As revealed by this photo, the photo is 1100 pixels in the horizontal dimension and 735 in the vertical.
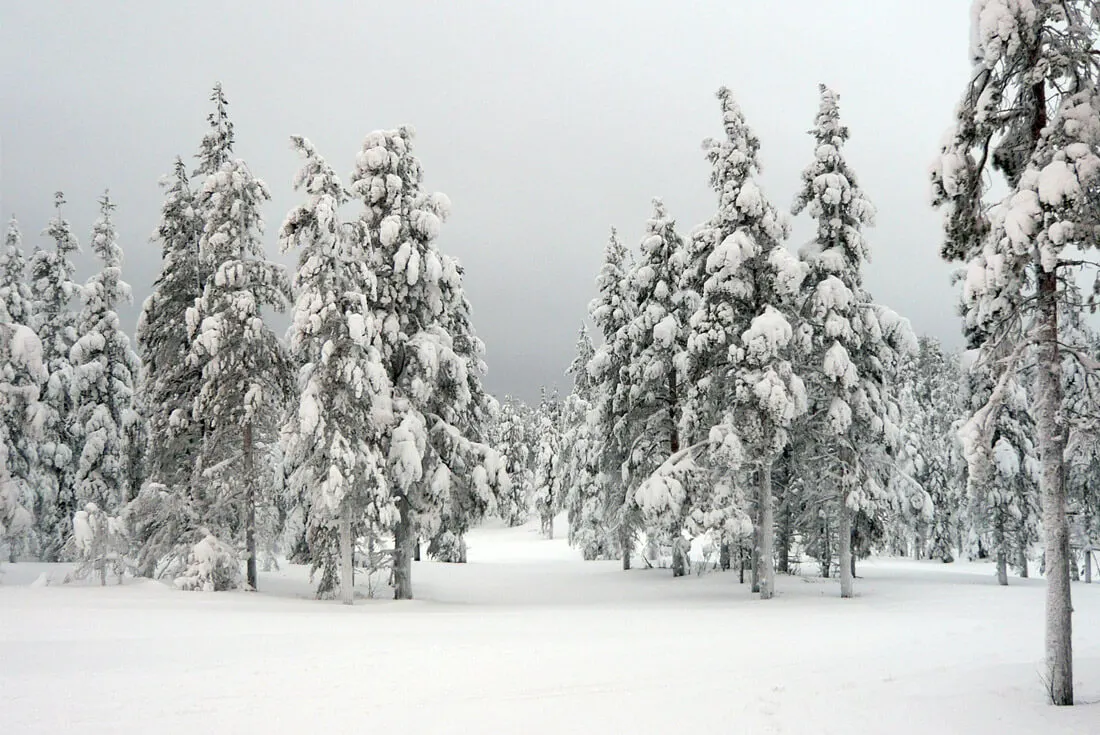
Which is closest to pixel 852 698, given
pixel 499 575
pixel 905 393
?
pixel 499 575

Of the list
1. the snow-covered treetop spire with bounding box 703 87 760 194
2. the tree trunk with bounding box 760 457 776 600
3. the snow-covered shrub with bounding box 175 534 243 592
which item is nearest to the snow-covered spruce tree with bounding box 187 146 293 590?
the snow-covered shrub with bounding box 175 534 243 592

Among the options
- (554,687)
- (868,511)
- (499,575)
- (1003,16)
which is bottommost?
(499,575)

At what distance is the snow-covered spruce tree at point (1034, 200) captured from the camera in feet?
31.0

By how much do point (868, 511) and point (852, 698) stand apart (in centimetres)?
1390

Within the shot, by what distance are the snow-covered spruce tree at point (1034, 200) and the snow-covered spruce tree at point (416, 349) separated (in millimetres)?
15021

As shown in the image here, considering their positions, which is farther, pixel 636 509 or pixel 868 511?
pixel 636 509

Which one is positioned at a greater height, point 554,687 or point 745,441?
point 745,441

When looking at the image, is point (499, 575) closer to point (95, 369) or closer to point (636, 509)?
point (636, 509)

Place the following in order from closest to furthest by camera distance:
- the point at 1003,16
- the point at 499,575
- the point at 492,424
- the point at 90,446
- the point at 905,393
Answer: the point at 1003,16
the point at 492,424
the point at 90,446
the point at 499,575
the point at 905,393

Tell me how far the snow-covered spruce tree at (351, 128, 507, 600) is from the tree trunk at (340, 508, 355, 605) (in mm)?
1515

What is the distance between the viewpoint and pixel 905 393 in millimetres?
47969

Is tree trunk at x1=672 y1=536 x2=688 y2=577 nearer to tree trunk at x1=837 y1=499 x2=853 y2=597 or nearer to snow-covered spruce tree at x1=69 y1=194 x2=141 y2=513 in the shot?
tree trunk at x1=837 y1=499 x2=853 y2=597

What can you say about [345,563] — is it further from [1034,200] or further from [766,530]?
[1034,200]

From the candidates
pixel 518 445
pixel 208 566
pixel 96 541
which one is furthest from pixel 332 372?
pixel 518 445
